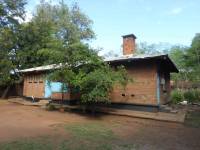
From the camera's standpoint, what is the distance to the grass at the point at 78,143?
6715 mm

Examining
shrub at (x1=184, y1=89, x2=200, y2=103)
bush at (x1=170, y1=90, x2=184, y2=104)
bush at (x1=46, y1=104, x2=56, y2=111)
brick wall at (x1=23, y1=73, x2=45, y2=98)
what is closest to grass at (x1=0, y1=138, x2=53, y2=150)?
bush at (x1=46, y1=104, x2=56, y2=111)

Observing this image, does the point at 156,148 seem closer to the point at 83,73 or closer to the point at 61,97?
the point at 83,73

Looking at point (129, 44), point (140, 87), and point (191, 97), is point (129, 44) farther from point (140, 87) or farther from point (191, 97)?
point (191, 97)

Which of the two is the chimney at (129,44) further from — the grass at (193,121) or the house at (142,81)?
the grass at (193,121)

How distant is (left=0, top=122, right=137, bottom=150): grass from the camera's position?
6715 mm

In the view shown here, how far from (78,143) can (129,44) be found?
37.2 ft

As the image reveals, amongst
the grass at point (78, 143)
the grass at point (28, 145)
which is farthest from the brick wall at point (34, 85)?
the grass at point (28, 145)

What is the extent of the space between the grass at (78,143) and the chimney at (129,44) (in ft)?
30.5

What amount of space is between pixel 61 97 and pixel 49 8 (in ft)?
84.0

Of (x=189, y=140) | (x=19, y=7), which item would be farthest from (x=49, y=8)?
(x=189, y=140)

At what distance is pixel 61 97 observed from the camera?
17.4 metres

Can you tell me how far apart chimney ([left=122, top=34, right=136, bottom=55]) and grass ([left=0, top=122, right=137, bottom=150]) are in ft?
30.5

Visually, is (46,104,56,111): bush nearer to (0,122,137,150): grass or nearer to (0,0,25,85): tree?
(0,122,137,150): grass

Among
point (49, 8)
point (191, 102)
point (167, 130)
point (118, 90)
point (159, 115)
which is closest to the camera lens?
point (167, 130)
